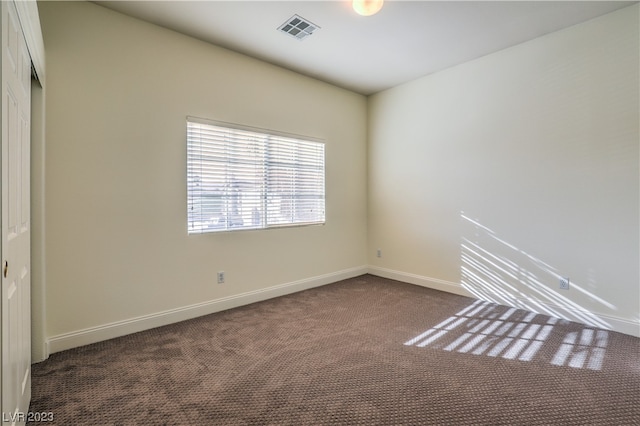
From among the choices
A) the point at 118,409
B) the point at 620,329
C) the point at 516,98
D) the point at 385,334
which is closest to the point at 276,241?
the point at 385,334

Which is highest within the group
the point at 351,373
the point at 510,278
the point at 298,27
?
the point at 298,27

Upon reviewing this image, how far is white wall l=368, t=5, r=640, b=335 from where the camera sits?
2.82 m

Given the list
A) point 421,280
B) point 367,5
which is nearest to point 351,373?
point 421,280

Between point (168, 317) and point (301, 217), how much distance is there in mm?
2003

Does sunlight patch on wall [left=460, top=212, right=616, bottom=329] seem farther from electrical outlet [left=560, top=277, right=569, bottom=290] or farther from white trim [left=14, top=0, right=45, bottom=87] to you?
white trim [left=14, top=0, right=45, bottom=87]

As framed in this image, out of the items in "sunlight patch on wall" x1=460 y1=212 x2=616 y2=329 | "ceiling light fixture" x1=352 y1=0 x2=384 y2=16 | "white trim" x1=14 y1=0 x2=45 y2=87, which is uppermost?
"ceiling light fixture" x1=352 y1=0 x2=384 y2=16

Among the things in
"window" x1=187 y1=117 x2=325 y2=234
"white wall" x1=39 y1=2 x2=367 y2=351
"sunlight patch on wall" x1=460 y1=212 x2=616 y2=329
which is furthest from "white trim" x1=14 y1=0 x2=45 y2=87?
"sunlight patch on wall" x1=460 y1=212 x2=616 y2=329

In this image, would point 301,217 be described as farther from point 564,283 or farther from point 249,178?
point 564,283

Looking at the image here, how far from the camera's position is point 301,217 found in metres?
4.23

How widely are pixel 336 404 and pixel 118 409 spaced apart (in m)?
1.29

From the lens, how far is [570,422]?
1.69m

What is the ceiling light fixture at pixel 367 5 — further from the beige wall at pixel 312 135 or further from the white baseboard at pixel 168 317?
the white baseboard at pixel 168 317

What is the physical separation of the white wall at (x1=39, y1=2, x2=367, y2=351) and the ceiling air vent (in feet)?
2.42

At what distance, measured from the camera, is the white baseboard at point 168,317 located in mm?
2512
